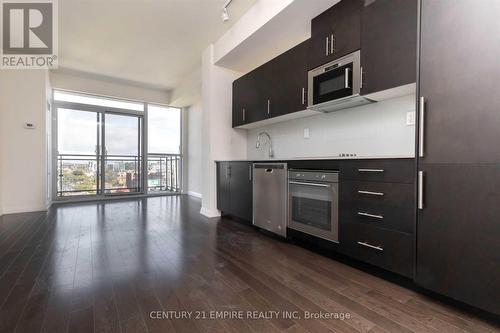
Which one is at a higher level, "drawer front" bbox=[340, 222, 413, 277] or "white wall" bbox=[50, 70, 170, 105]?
"white wall" bbox=[50, 70, 170, 105]

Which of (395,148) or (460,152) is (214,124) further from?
(460,152)

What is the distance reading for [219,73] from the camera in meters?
3.98

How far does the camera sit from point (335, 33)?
2.29 m

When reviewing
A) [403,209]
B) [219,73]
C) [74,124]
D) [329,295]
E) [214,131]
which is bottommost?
[329,295]

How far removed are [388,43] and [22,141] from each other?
5.75 metres

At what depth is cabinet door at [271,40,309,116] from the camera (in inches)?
106

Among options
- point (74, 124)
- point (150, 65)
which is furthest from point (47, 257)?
point (74, 124)

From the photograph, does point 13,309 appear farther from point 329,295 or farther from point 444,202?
point 444,202

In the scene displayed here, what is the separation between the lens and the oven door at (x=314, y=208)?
2137mm

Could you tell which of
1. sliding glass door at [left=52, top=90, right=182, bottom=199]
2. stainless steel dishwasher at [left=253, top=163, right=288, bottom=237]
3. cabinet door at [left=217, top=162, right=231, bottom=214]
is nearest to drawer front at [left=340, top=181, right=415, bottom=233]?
stainless steel dishwasher at [left=253, top=163, right=288, bottom=237]

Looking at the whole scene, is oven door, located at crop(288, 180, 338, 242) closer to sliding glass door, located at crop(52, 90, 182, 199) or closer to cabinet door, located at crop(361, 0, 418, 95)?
cabinet door, located at crop(361, 0, 418, 95)

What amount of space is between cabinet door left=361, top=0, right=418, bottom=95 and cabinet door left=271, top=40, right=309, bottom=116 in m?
0.73

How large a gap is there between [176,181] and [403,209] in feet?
20.2

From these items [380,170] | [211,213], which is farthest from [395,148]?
[211,213]
